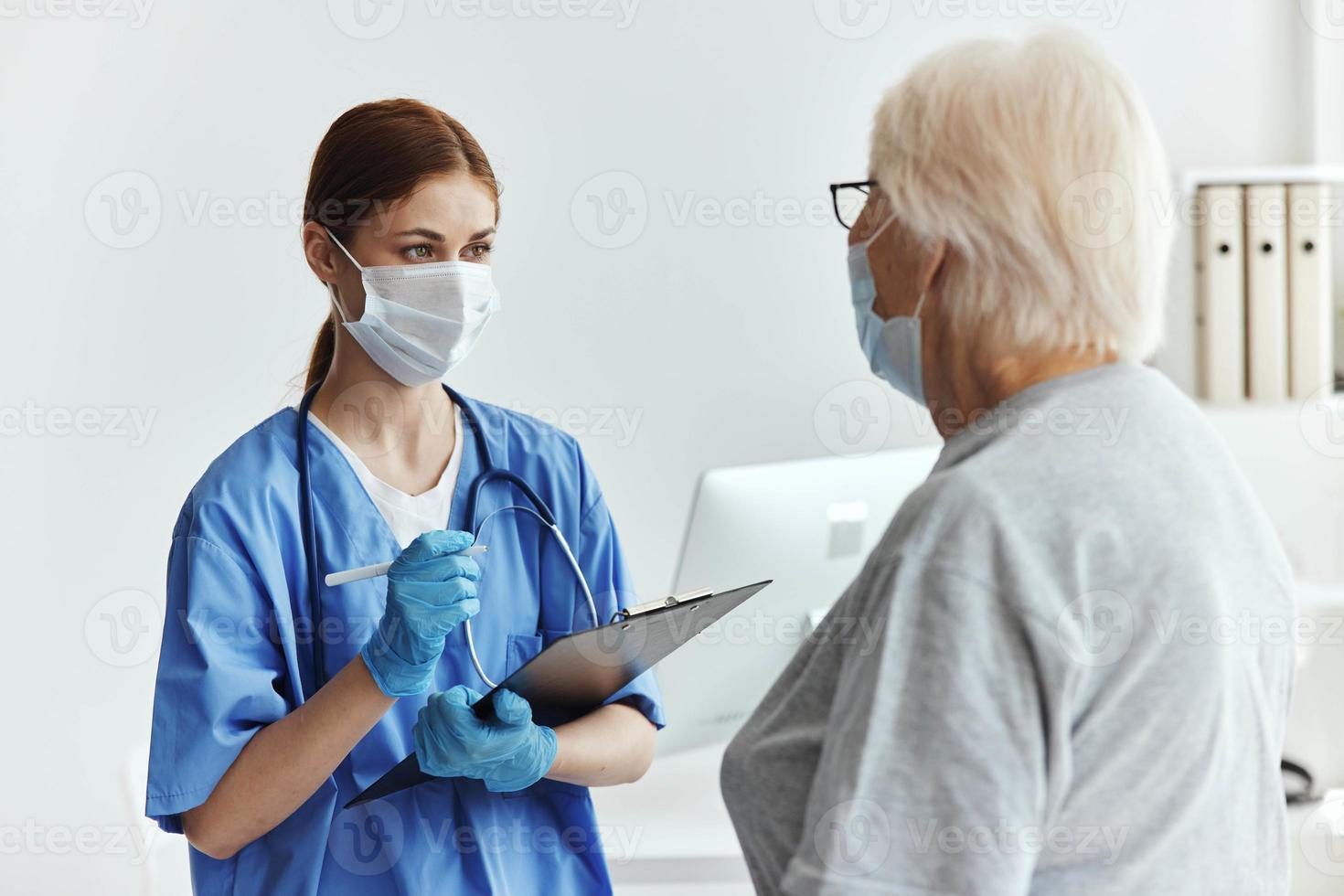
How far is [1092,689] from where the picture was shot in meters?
0.68

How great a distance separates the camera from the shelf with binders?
7.75 ft

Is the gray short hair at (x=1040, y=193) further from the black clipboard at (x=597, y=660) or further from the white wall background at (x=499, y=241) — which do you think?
the white wall background at (x=499, y=241)

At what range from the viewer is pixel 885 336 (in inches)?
34.3

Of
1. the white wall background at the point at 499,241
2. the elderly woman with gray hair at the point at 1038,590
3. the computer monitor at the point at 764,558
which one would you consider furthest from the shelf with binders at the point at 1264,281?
the elderly woman with gray hair at the point at 1038,590

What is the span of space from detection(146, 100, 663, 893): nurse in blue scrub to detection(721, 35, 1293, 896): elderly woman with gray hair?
1.29ft

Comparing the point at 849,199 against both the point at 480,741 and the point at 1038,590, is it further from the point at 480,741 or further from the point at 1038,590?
the point at 480,741

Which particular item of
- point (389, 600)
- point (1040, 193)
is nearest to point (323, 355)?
point (389, 600)

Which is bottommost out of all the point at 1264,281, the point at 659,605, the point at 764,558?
the point at 764,558

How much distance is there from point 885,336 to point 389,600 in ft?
1.70

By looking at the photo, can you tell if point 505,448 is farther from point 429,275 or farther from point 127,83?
point 127,83

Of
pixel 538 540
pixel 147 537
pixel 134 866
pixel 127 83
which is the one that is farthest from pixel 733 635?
pixel 127 83

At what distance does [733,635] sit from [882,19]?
1650 mm

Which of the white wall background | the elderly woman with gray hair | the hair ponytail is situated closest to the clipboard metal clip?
the elderly woman with gray hair

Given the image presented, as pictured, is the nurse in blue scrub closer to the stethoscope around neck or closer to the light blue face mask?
the stethoscope around neck
